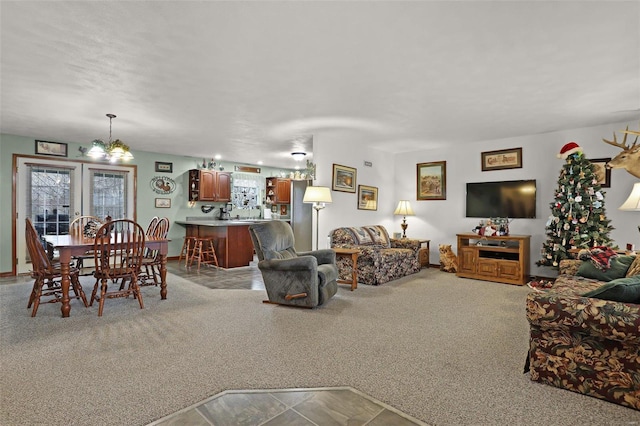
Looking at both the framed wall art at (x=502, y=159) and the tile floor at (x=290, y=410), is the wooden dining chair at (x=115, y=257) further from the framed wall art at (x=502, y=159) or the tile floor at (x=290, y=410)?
the framed wall art at (x=502, y=159)

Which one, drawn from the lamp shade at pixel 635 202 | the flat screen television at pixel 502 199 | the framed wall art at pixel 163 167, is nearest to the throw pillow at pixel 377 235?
the flat screen television at pixel 502 199

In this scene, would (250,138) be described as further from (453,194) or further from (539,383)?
(539,383)

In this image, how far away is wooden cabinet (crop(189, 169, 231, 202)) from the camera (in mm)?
7902

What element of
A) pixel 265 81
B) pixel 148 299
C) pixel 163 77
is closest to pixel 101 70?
pixel 163 77

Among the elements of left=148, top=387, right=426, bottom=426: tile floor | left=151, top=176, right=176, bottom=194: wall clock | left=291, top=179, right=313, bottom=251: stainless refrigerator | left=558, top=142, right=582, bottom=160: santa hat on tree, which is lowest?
left=148, top=387, right=426, bottom=426: tile floor

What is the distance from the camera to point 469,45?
2684 millimetres

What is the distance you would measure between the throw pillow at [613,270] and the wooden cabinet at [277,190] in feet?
23.8

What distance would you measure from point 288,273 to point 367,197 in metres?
3.42

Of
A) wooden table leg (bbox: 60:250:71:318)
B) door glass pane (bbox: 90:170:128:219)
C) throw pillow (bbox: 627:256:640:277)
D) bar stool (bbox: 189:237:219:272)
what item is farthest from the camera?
door glass pane (bbox: 90:170:128:219)

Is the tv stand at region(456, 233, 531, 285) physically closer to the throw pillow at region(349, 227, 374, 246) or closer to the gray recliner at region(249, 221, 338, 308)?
the throw pillow at region(349, 227, 374, 246)

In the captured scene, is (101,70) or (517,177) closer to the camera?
(101,70)

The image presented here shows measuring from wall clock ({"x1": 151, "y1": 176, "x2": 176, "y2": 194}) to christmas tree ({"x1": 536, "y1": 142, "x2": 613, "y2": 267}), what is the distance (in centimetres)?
765

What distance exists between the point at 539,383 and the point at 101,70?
14.6 feet

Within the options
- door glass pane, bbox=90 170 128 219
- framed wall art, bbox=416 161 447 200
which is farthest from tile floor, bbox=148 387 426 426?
door glass pane, bbox=90 170 128 219
